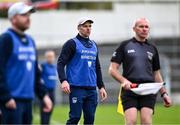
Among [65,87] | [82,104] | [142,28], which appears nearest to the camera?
[65,87]

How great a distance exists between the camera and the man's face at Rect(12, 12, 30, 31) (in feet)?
32.8

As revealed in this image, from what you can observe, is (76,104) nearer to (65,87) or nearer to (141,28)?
(65,87)

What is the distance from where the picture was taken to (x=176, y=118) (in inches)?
950

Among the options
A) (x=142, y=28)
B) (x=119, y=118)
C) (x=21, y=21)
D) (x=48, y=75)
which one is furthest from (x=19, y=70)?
(x=119, y=118)

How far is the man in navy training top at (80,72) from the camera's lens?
42.7 feet

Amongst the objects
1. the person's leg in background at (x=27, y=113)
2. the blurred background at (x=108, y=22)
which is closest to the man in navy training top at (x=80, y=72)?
the person's leg in background at (x=27, y=113)

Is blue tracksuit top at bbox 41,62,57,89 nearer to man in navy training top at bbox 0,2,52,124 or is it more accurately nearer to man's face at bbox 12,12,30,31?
man in navy training top at bbox 0,2,52,124

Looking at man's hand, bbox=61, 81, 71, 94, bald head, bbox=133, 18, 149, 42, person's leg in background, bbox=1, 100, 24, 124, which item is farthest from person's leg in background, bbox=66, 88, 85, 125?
person's leg in background, bbox=1, 100, 24, 124

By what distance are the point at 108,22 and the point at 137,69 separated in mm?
26683

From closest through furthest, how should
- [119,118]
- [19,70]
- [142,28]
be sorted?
[19,70] → [142,28] → [119,118]

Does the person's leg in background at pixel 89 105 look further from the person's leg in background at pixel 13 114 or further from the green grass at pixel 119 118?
the green grass at pixel 119 118

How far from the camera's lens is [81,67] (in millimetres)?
13016

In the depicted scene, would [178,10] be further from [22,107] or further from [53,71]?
[22,107]

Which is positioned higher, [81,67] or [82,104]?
[81,67]
